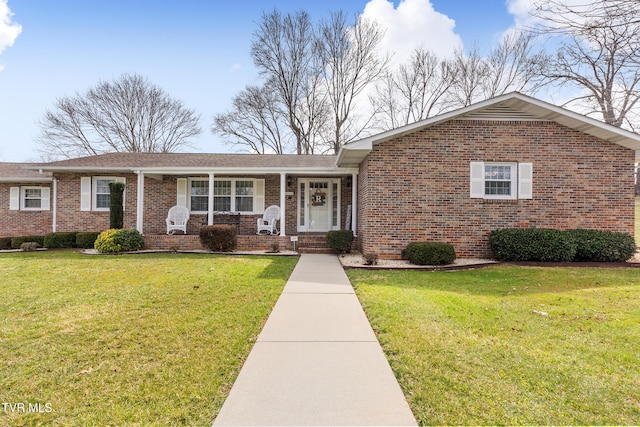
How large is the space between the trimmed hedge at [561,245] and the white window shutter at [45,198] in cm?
1669

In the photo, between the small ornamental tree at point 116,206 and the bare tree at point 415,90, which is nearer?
the small ornamental tree at point 116,206

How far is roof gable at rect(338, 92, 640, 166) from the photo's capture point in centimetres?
871

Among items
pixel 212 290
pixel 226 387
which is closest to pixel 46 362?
pixel 226 387

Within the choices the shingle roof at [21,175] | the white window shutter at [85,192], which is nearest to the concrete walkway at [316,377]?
the white window shutter at [85,192]

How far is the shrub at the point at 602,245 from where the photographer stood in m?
8.86

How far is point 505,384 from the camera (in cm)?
274

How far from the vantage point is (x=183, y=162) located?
1307 cm

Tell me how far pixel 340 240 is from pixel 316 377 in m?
7.70

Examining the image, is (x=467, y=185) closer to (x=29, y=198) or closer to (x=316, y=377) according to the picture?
(x=316, y=377)

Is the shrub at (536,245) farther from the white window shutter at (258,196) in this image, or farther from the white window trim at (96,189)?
the white window trim at (96,189)

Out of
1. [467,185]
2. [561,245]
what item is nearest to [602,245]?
[561,245]

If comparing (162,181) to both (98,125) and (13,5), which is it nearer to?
(13,5)

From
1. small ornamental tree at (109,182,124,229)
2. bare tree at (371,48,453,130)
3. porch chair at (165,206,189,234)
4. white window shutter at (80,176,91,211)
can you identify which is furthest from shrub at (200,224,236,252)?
bare tree at (371,48,453,130)

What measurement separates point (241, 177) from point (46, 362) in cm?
1064
